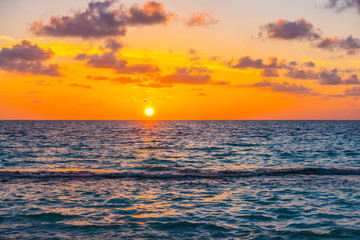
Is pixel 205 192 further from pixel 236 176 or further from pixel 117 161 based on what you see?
pixel 117 161

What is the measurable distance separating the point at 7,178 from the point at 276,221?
19.8 metres

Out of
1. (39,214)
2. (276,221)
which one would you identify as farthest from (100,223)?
(276,221)

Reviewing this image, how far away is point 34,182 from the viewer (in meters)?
23.3

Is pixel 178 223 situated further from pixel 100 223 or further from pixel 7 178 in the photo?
pixel 7 178

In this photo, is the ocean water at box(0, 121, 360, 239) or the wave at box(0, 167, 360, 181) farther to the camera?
the wave at box(0, 167, 360, 181)

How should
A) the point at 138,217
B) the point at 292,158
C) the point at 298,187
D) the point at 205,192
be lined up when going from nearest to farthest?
the point at 138,217
the point at 205,192
the point at 298,187
the point at 292,158

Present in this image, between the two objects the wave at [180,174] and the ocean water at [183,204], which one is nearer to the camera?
the ocean water at [183,204]

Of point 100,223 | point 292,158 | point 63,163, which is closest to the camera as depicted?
point 100,223

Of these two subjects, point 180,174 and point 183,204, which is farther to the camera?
point 180,174

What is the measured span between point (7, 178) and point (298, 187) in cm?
2064

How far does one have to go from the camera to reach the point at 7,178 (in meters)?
24.8

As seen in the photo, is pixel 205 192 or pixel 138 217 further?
pixel 205 192

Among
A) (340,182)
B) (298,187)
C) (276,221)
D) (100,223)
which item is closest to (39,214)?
(100,223)

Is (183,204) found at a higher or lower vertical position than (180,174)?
higher
